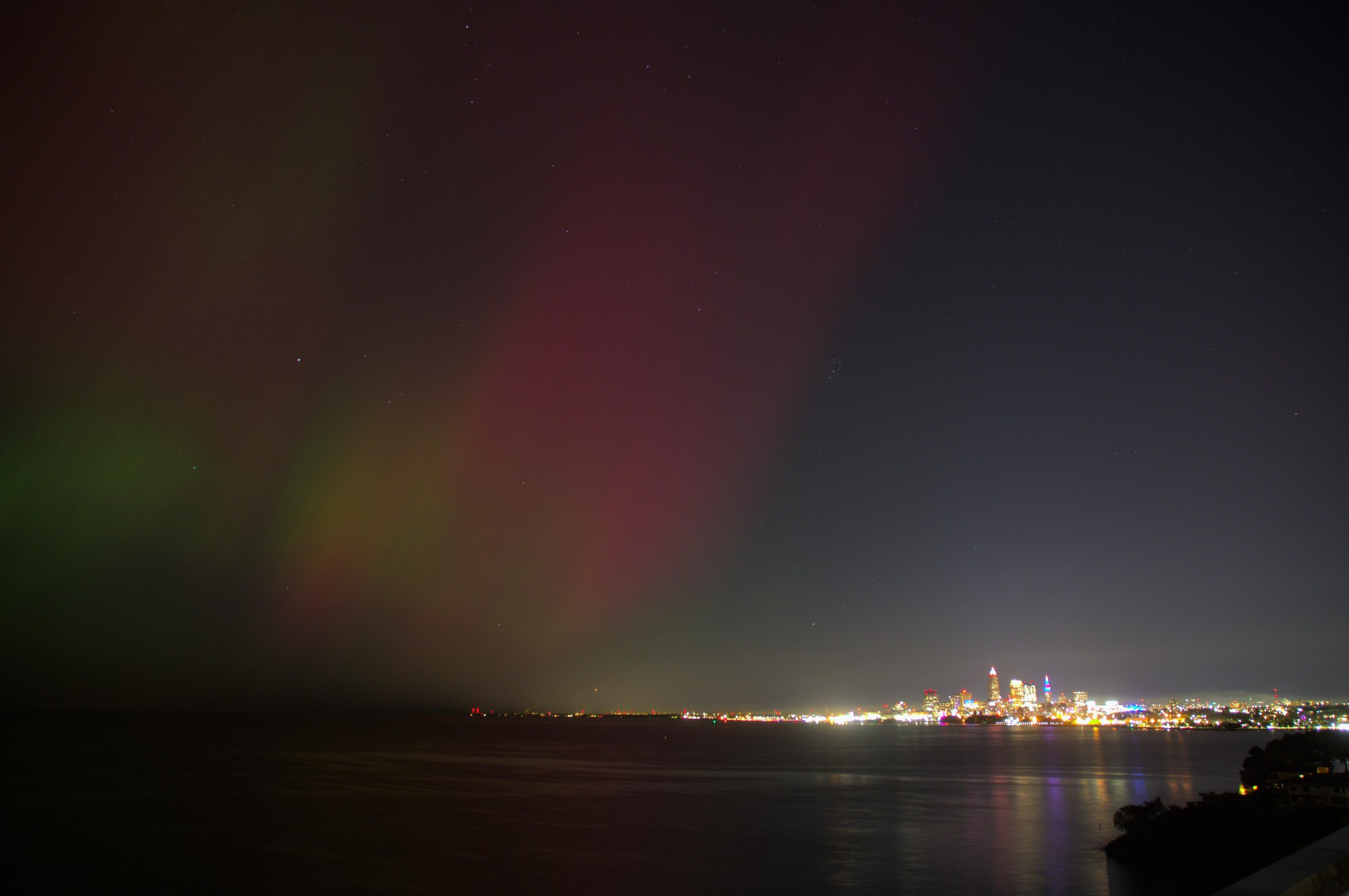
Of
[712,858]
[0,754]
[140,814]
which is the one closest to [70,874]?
[140,814]

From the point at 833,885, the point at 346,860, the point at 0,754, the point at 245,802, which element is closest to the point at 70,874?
the point at 346,860

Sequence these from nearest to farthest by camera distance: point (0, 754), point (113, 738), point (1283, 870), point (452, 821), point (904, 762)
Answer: point (1283, 870), point (452, 821), point (0, 754), point (904, 762), point (113, 738)

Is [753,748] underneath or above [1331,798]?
underneath

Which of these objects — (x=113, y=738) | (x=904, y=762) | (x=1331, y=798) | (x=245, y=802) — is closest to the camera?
(x=1331, y=798)

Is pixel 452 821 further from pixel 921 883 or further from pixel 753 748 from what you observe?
pixel 753 748

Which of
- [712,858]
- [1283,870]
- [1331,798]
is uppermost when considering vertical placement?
[1283,870]

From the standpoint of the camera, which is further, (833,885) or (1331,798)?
(1331,798)

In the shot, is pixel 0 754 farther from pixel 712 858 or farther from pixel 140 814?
pixel 712 858
